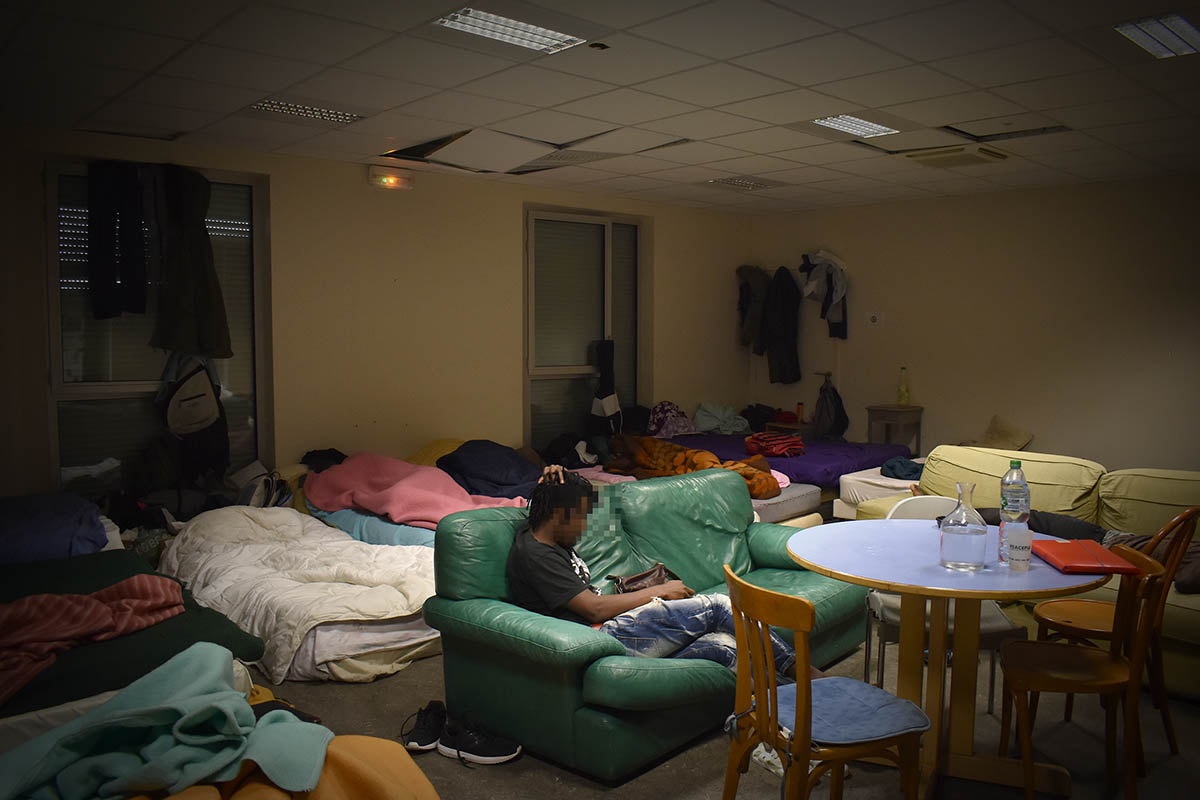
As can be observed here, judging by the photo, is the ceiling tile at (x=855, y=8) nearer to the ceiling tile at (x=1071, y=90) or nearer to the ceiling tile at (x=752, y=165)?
the ceiling tile at (x=1071, y=90)

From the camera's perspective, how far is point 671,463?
6.02 metres

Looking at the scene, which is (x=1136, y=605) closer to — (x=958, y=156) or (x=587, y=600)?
(x=587, y=600)

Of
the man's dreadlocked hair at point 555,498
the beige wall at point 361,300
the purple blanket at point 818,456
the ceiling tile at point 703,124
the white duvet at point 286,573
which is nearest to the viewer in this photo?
the man's dreadlocked hair at point 555,498

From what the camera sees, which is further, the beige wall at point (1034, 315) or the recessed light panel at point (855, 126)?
the beige wall at point (1034, 315)

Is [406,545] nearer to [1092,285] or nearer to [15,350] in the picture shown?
[15,350]

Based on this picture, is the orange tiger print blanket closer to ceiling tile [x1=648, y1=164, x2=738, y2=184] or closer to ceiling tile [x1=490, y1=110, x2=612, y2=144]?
ceiling tile [x1=648, y1=164, x2=738, y2=184]

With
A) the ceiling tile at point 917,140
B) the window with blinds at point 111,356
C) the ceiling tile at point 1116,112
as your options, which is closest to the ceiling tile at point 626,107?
the ceiling tile at point 917,140

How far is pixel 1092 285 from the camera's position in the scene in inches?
253

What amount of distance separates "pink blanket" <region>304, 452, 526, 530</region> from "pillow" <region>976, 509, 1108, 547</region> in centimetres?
240

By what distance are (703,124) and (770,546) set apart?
2.21 m

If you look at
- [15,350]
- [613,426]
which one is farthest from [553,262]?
[15,350]

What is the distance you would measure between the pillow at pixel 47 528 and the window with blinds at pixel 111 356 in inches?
21.4

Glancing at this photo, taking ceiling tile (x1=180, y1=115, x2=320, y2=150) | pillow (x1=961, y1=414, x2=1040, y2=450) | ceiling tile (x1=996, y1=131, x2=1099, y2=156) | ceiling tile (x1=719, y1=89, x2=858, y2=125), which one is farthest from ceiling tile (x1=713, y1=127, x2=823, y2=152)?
pillow (x1=961, y1=414, x2=1040, y2=450)

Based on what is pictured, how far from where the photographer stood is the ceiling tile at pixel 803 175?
5922 millimetres
